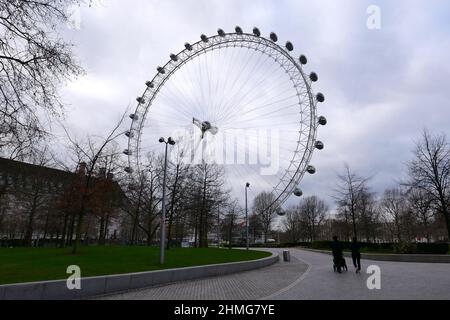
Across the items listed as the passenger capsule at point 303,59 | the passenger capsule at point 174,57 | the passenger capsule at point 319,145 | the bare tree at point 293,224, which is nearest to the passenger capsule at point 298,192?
the passenger capsule at point 319,145

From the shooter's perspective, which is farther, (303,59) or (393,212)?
(393,212)

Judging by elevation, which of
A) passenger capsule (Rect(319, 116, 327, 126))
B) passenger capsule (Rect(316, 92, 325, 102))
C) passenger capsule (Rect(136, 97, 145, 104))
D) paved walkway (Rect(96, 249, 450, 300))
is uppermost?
passenger capsule (Rect(136, 97, 145, 104))

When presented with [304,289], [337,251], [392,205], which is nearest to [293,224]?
[392,205]

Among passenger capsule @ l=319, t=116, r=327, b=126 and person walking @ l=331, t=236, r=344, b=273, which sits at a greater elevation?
passenger capsule @ l=319, t=116, r=327, b=126

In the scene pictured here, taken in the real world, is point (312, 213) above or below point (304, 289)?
above

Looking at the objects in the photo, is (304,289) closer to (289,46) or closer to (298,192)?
(298,192)

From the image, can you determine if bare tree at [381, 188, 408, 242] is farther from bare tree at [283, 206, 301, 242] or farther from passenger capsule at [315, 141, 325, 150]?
passenger capsule at [315, 141, 325, 150]

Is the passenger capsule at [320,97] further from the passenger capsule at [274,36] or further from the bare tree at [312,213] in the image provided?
the bare tree at [312,213]

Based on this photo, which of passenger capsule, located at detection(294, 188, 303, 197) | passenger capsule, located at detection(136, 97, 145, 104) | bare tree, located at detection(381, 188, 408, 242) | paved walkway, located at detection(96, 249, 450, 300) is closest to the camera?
paved walkway, located at detection(96, 249, 450, 300)

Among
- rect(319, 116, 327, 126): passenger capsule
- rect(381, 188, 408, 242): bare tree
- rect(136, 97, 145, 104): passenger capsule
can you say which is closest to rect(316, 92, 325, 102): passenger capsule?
rect(319, 116, 327, 126): passenger capsule

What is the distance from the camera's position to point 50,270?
1541cm

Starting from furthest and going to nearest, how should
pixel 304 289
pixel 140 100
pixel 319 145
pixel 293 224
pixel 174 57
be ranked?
pixel 293 224
pixel 140 100
pixel 174 57
pixel 319 145
pixel 304 289
